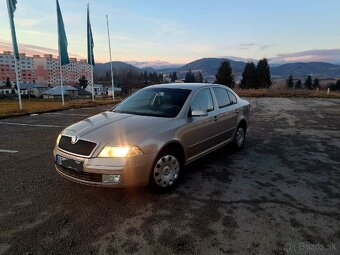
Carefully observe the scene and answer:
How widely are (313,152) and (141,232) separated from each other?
505 cm

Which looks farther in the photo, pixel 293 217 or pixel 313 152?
pixel 313 152

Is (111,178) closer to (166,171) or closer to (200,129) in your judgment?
(166,171)

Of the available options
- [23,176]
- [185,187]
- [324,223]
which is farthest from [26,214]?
[324,223]

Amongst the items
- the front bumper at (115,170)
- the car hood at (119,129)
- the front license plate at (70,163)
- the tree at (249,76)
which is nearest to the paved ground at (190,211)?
the front bumper at (115,170)

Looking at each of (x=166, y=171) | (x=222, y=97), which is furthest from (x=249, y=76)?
(x=166, y=171)

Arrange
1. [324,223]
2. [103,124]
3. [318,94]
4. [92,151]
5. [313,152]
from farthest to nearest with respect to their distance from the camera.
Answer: [318,94]
[313,152]
[103,124]
[92,151]
[324,223]

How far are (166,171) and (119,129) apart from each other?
93 centimetres

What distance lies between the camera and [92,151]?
3584 mm

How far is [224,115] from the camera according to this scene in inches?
225

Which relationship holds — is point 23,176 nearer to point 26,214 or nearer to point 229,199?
point 26,214

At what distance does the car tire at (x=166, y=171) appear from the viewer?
3.94 meters

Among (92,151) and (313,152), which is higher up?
(92,151)

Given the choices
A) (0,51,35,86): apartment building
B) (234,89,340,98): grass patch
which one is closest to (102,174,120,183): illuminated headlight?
(234,89,340,98): grass patch

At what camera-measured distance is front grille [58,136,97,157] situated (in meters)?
3.62
